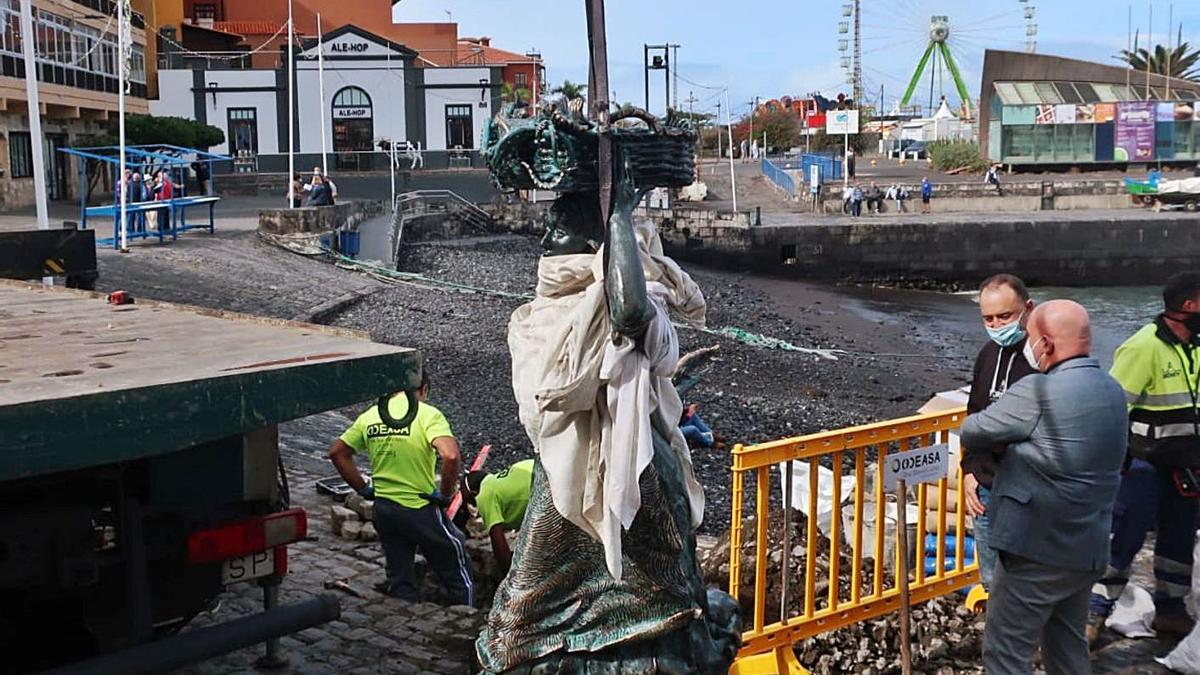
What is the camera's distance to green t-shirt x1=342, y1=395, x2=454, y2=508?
5.88 m

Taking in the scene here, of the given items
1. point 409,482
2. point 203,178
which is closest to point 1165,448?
point 409,482

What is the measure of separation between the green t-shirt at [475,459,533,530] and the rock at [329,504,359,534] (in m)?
1.71

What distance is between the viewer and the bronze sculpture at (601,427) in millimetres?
3213

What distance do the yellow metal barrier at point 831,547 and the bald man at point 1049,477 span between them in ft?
2.15

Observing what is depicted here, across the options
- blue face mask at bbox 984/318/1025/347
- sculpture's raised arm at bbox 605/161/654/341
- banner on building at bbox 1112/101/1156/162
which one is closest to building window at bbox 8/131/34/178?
blue face mask at bbox 984/318/1025/347

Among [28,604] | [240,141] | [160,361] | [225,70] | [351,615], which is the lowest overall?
[351,615]

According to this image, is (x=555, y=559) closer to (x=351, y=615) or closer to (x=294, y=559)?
(x=351, y=615)

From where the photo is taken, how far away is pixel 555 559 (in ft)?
11.2

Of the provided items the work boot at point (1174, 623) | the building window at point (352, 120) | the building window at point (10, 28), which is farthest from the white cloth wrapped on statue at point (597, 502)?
the building window at point (352, 120)

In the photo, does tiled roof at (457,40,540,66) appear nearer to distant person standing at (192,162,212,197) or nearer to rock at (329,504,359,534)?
distant person standing at (192,162,212,197)

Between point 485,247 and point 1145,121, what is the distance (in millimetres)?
35210

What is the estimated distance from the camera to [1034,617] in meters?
4.20

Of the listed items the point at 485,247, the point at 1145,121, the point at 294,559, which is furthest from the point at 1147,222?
the point at 294,559

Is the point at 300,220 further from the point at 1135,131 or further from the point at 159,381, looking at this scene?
the point at 1135,131
